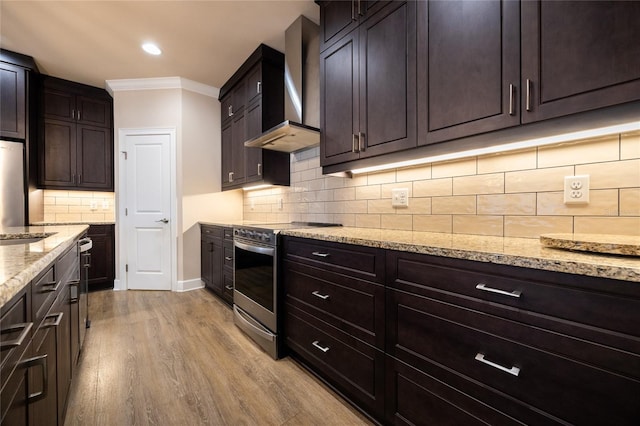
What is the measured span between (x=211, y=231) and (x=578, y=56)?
135 inches

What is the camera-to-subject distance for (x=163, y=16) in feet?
7.97

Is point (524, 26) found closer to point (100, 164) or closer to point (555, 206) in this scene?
point (555, 206)

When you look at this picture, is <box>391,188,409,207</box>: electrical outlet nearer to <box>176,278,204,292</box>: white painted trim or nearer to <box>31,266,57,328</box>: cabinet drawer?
<box>31,266,57,328</box>: cabinet drawer

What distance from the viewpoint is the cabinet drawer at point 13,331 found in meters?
0.60

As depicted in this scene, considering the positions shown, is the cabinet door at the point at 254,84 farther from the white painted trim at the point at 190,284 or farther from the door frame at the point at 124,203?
the white painted trim at the point at 190,284

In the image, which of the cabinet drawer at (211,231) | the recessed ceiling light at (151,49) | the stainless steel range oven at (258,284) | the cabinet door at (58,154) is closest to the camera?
the stainless steel range oven at (258,284)

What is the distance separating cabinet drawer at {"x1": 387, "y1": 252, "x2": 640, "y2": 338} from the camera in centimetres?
71

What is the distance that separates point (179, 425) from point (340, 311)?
3.21ft

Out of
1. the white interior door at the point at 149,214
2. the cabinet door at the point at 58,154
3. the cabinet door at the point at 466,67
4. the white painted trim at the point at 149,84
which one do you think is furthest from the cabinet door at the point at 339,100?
the cabinet door at the point at 58,154

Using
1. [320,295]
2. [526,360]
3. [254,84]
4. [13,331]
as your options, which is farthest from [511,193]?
[254,84]

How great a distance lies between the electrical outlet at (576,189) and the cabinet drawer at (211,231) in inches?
115

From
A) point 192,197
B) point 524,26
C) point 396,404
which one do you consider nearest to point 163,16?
point 192,197

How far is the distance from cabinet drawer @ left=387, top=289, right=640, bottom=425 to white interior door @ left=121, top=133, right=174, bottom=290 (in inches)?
136

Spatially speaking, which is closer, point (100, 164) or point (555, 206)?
point (555, 206)
